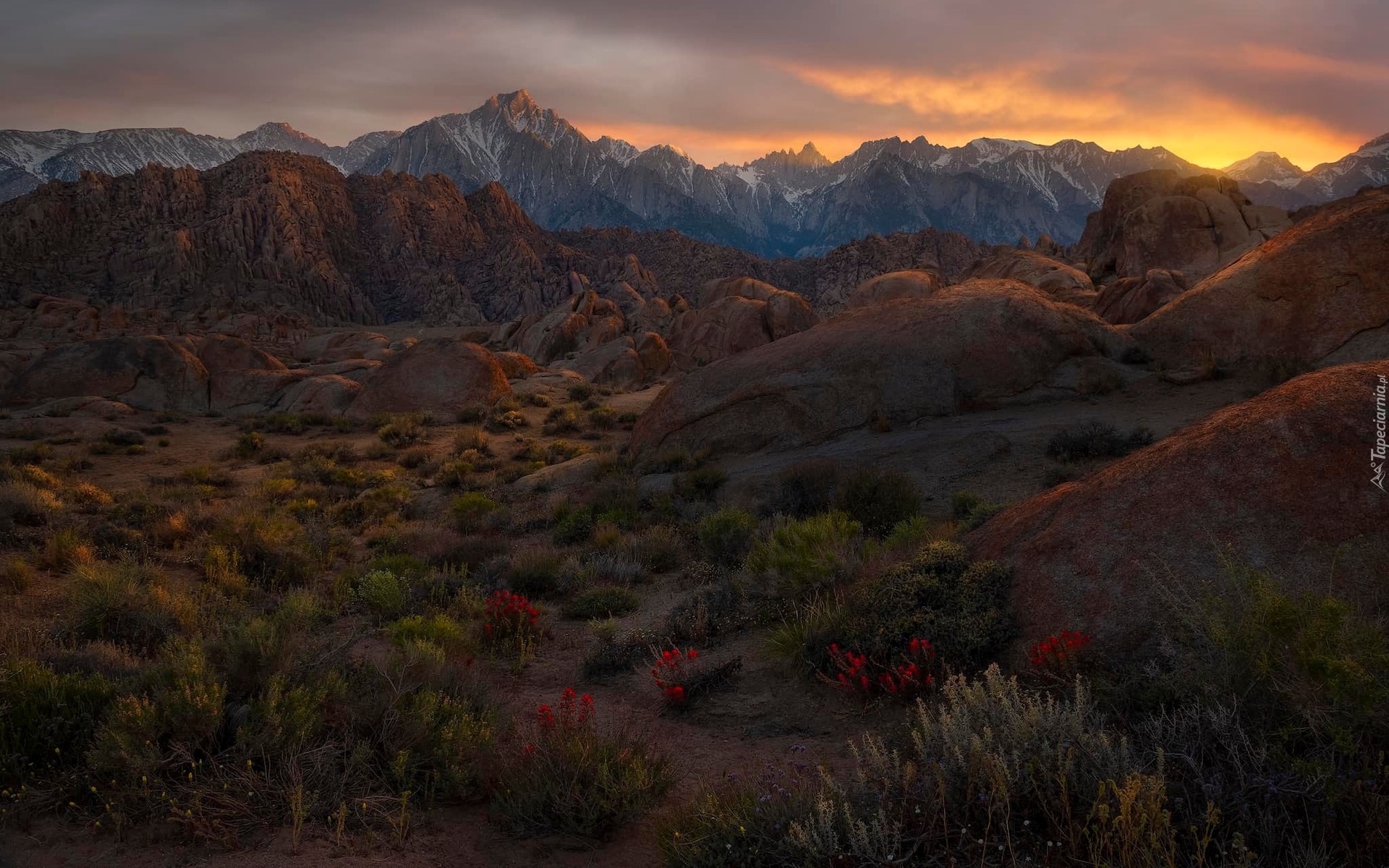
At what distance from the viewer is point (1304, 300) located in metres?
13.3

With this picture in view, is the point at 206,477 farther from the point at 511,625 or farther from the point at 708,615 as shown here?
the point at 708,615

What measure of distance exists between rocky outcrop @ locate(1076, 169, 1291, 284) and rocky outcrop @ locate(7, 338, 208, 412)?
1721 inches

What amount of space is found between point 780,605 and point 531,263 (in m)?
121

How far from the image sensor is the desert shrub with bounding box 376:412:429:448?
2173 cm

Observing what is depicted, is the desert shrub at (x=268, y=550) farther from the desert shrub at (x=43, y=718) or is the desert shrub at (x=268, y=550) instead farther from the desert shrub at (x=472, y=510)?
the desert shrub at (x=43, y=718)

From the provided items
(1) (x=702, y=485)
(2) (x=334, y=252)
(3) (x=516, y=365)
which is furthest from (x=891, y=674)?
(2) (x=334, y=252)

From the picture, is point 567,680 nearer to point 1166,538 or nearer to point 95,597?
point 95,597

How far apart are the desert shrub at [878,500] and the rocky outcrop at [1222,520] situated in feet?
13.1

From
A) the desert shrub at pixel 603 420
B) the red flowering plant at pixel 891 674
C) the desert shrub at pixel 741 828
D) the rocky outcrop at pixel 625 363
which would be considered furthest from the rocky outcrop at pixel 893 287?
the desert shrub at pixel 741 828

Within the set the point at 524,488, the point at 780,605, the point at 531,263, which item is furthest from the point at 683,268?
the point at 780,605

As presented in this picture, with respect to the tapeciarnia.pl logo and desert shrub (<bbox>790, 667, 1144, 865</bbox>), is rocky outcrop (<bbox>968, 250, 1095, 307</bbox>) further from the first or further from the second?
desert shrub (<bbox>790, 667, 1144, 865</bbox>)

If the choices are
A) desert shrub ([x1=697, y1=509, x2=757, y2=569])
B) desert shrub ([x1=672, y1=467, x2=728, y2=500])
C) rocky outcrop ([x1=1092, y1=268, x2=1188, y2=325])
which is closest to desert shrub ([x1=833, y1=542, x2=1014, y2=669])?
desert shrub ([x1=697, y1=509, x2=757, y2=569])

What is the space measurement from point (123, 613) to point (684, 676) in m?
5.29

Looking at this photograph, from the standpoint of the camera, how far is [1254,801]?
3.18m
